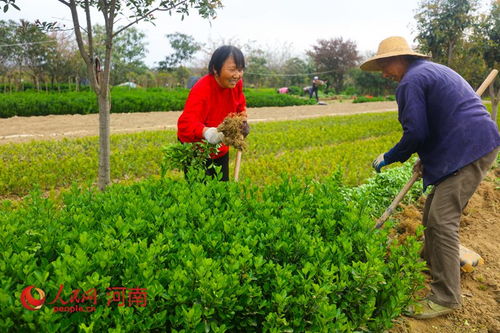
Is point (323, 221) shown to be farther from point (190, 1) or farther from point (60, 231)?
point (190, 1)

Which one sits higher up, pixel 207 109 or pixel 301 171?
pixel 207 109

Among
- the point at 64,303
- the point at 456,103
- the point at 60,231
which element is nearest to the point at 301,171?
the point at 456,103

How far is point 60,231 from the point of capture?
7.25 feet

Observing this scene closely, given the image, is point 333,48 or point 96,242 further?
point 333,48

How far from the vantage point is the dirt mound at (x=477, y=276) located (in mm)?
2889

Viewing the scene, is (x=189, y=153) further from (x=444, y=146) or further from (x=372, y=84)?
(x=372, y=84)

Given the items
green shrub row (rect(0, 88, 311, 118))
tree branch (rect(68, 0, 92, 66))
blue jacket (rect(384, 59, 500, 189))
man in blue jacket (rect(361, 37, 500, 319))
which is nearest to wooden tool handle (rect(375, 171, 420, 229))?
man in blue jacket (rect(361, 37, 500, 319))

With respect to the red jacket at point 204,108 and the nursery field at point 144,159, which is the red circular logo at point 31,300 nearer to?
the red jacket at point 204,108

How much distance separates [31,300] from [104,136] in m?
3.07

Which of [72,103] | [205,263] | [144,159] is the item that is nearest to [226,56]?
[205,263]

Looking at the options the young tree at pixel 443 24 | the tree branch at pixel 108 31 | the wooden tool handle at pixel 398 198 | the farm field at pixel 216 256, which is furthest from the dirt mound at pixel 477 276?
the young tree at pixel 443 24

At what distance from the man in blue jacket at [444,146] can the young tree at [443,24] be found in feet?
33.1

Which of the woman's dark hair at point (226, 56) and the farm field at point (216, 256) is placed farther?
the woman's dark hair at point (226, 56)

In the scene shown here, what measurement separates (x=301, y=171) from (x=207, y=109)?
3.38 meters
